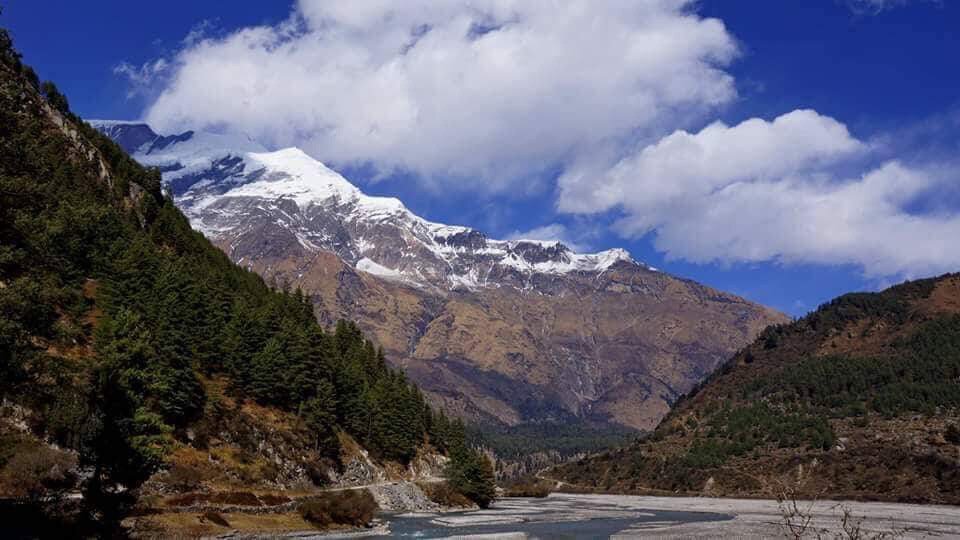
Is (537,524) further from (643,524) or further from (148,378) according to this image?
(148,378)

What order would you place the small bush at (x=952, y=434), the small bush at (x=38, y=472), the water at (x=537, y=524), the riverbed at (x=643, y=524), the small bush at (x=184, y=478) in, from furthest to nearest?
the small bush at (x=952, y=434) < the riverbed at (x=643, y=524) < the water at (x=537, y=524) < the small bush at (x=184, y=478) < the small bush at (x=38, y=472)

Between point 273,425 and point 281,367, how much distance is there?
12.5 m

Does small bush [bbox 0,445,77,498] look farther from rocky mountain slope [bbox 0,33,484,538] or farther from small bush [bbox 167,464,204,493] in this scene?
small bush [bbox 167,464,204,493]

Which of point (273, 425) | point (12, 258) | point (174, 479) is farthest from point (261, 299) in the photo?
point (12, 258)

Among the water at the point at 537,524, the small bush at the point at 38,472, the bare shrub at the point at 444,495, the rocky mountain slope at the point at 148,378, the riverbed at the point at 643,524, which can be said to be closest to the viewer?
the rocky mountain slope at the point at 148,378

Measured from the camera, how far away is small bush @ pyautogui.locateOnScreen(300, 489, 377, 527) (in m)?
76.9

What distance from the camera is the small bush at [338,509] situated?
7688 cm

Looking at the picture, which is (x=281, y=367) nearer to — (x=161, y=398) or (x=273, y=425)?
(x=273, y=425)

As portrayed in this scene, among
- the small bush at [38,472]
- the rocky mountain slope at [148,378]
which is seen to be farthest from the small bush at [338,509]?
the small bush at [38,472]

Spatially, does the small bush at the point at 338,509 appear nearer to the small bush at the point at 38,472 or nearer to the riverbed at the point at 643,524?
the riverbed at the point at 643,524

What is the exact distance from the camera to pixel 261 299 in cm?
15262

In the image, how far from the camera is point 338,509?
78.4 metres

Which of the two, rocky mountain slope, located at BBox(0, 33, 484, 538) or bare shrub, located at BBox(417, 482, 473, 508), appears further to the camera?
bare shrub, located at BBox(417, 482, 473, 508)

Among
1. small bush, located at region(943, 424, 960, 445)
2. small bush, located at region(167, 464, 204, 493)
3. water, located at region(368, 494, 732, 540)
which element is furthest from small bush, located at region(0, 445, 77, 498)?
small bush, located at region(943, 424, 960, 445)
